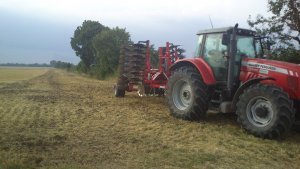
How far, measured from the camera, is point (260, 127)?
26.3 ft

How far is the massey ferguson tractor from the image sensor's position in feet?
25.6

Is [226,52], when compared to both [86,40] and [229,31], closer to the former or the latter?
[229,31]

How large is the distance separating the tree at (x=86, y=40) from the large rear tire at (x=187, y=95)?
46557 mm

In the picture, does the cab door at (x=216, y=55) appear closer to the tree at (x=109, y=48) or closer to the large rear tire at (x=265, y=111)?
the large rear tire at (x=265, y=111)

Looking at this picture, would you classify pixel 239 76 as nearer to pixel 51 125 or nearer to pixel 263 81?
pixel 263 81

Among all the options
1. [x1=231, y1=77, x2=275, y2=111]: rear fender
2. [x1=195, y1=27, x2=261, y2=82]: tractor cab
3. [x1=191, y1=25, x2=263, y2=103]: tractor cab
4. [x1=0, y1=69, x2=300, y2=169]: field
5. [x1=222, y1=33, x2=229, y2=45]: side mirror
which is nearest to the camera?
[x1=0, y1=69, x2=300, y2=169]: field

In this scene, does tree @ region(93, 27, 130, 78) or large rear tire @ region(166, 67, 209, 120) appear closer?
large rear tire @ region(166, 67, 209, 120)

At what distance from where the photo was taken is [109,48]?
37.6 meters

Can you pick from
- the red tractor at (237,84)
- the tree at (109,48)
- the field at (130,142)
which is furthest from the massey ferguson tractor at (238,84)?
the tree at (109,48)

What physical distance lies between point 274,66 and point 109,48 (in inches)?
1187

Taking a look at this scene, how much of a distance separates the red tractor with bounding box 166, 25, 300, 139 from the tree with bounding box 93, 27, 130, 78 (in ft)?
79.1

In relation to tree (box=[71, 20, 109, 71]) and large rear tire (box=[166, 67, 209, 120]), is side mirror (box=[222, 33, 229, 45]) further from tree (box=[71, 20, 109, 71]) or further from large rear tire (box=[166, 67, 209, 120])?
tree (box=[71, 20, 109, 71])

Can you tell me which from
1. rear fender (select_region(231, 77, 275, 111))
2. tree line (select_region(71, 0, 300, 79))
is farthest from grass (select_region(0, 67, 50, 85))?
rear fender (select_region(231, 77, 275, 111))

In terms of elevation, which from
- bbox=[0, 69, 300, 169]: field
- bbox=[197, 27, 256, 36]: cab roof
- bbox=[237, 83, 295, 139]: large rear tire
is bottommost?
bbox=[0, 69, 300, 169]: field
